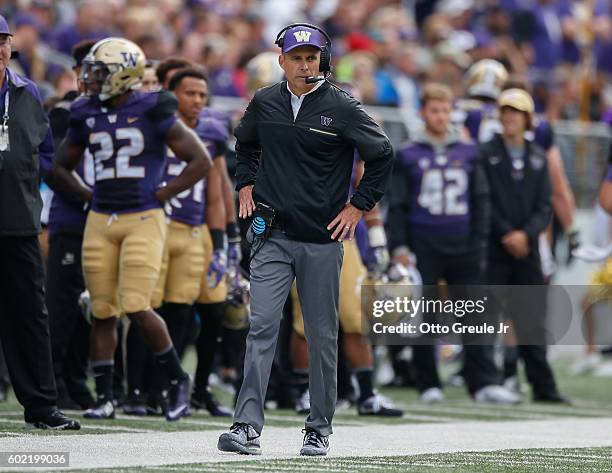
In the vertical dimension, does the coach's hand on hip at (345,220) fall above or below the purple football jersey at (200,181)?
below

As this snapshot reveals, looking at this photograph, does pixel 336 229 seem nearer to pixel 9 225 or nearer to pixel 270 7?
pixel 9 225

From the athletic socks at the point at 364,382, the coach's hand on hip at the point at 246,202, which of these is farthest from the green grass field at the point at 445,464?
the athletic socks at the point at 364,382

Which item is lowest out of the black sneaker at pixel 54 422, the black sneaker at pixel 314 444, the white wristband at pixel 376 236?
the black sneaker at pixel 314 444

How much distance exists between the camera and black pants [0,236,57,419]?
865 centimetres

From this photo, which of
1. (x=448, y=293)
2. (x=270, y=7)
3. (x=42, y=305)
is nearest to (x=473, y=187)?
(x=448, y=293)

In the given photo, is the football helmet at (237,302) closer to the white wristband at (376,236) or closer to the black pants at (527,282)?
the white wristband at (376,236)

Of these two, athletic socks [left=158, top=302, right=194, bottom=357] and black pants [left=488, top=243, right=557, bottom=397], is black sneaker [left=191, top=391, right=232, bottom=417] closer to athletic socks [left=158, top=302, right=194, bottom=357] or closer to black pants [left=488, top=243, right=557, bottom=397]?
athletic socks [left=158, top=302, right=194, bottom=357]

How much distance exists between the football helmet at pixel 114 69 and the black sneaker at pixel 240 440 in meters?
2.61

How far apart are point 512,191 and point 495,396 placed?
1613 mm

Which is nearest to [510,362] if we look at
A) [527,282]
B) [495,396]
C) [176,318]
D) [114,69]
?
[527,282]

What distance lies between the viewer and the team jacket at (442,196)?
40.1ft

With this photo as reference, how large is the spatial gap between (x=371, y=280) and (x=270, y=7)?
1017 cm

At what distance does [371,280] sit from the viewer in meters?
10.8

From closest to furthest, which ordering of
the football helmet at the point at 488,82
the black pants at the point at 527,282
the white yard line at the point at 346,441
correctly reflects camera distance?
1. the white yard line at the point at 346,441
2. the black pants at the point at 527,282
3. the football helmet at the point at 488,82
